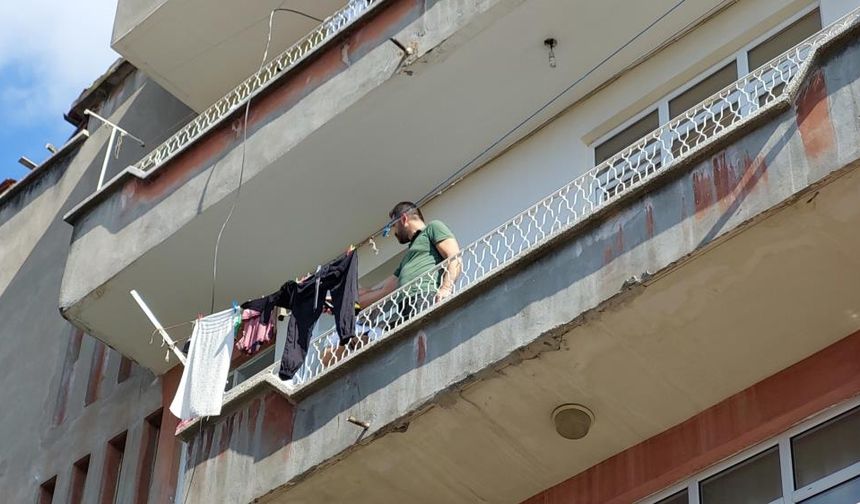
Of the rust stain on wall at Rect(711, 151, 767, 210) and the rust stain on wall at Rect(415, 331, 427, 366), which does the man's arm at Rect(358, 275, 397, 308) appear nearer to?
the rust stain on wall at Rect(415, 331, 427, 366)

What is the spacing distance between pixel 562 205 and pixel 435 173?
8.52 ft

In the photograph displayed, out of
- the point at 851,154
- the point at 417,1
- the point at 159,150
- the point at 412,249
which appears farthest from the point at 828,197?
the point at 159,150

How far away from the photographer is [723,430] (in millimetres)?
14383

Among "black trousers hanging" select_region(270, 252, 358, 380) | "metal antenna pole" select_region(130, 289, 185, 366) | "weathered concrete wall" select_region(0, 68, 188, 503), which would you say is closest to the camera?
"black trousers hanging" select_region(270, 252, 358, 380)

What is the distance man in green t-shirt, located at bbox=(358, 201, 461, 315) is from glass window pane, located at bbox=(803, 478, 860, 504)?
391 cm

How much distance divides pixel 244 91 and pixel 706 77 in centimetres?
619

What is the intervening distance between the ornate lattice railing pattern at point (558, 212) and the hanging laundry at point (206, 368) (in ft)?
2.91

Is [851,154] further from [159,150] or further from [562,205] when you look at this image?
[159,150]

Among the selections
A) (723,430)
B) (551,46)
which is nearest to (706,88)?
(551,46)

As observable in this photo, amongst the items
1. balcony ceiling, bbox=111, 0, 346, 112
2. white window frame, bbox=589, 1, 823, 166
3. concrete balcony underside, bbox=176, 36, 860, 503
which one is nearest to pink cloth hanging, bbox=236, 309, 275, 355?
concrete balcony underside, bbox=176, 36, 860, 503

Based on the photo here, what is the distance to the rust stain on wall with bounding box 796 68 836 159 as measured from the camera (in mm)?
13117

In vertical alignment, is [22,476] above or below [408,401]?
above

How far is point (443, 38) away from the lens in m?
17.4

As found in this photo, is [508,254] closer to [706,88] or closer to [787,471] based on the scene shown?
[706,88]
